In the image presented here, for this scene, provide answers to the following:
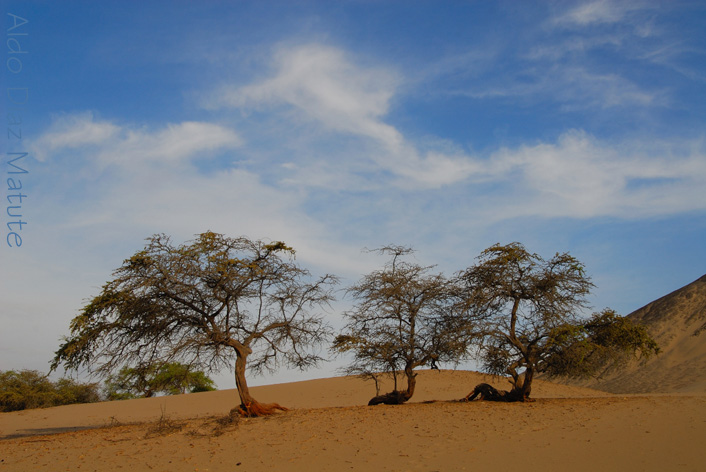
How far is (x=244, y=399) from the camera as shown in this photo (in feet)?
56.9

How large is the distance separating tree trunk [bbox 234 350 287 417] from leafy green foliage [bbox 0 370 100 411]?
70.2 feet

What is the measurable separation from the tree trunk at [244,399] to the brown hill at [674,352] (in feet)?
61.1

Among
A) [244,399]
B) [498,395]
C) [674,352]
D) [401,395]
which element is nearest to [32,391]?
[244,399]

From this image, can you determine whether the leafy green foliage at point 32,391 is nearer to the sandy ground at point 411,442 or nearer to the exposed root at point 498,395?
the sandy ground at point 411,442

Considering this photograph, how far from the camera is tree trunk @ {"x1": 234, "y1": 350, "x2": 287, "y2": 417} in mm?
17141

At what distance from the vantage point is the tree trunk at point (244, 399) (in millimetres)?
17141

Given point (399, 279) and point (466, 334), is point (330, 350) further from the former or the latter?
point (466, 334)

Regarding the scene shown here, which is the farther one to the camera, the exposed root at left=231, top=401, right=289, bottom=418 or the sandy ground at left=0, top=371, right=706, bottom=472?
the exposed root at left=231, top=401, right=289, bottom=418

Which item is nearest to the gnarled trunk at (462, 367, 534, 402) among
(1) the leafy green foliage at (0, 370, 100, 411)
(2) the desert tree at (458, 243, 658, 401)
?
(2) the desert tree at (458, 243, 658, 401)

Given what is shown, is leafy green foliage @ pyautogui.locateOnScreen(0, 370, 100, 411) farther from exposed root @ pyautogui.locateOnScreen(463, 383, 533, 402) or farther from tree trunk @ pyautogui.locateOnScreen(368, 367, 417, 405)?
exposed root @ pyautogui.locateOnScreen(463, 383, 533, 402)

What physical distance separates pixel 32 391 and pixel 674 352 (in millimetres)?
43933

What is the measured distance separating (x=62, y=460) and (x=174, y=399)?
24054 millimetres

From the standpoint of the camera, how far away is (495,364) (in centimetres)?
1983

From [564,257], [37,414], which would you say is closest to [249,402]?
[564,257]
